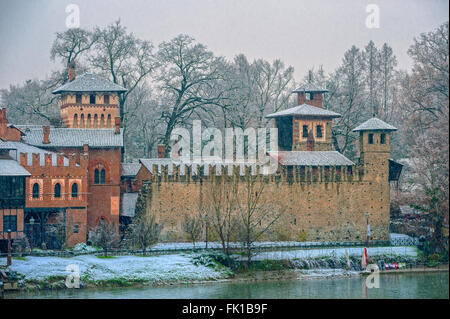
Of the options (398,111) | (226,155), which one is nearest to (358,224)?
(226,155)

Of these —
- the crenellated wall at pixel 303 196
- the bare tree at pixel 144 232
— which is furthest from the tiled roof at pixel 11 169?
the crenellated wall at pixel 303 196

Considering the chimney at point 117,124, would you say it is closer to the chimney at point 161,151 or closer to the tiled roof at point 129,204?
the chimney at point 161,151

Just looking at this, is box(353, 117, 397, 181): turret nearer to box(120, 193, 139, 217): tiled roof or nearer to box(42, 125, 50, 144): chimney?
box(120, 193, 139, 217): tiled roof

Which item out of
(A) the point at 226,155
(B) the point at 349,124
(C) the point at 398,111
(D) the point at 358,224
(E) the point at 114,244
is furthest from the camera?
(C) the point at 398,111

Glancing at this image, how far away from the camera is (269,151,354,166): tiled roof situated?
5512 cm

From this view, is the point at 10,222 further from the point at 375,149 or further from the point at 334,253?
the point at 375,149

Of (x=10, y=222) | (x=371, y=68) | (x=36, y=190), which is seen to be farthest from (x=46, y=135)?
(x=371, y=68)

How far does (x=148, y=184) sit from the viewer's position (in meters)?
53.0

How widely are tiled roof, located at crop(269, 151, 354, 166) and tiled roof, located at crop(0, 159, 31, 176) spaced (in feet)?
44.1

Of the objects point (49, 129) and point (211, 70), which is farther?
point (211, 70)
